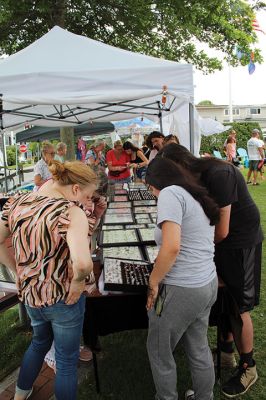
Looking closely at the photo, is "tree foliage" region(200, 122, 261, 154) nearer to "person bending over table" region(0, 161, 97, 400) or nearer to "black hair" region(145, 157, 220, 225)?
"black hair" region(145, 157, 220, 225)

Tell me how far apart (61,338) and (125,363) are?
1.05 meters

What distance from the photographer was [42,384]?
8.55ft

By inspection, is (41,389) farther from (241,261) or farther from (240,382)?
(241,261)

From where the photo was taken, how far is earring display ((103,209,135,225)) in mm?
3525

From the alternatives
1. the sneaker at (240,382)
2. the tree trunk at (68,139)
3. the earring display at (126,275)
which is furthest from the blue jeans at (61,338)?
the tree trunk at (68,139)

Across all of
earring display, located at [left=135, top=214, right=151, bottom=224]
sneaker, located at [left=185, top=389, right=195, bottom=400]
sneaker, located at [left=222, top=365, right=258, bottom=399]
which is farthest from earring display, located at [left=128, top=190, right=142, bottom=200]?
sneaker, located at [left=185, top=389, right=195, bottom=400]

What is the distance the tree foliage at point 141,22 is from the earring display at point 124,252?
7120 millimetres

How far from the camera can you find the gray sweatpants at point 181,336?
1822 millimetres

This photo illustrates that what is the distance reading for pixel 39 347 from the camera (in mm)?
A: 2117

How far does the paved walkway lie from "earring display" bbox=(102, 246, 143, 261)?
883 mm

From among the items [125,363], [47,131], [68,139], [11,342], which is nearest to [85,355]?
[125,363]

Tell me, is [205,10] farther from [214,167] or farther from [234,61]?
[214,167]

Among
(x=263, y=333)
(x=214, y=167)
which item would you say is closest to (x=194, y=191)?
(x=214, y=167)

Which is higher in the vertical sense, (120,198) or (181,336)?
(120,198)
